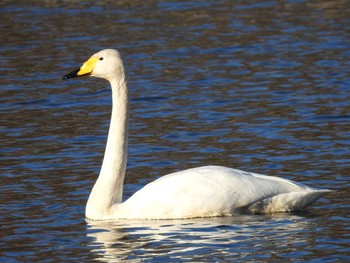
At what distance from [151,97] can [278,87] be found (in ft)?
6.27

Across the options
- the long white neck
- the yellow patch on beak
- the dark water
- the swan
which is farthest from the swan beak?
the dark water

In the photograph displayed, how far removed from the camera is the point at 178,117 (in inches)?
618

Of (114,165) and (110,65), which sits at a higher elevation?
(110,65)

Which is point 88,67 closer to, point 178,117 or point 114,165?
point 114,165

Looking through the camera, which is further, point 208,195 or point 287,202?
point 287,202

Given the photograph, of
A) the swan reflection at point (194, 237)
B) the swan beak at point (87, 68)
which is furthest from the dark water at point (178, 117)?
the swan beak at point (87, 68)

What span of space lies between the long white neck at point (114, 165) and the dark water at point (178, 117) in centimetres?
22

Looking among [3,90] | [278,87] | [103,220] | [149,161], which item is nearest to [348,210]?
[103,220]

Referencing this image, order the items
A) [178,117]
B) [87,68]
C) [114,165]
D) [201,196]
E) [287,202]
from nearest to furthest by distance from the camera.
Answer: [201,196]
[287,202]
[114,165]
[87,68]
[178,117]

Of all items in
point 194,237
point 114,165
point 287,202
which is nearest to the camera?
point 194,237

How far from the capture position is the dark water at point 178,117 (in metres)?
10.2

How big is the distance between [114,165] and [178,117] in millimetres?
4345

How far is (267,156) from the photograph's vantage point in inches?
527

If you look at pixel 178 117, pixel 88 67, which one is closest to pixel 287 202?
pixel 88 67
